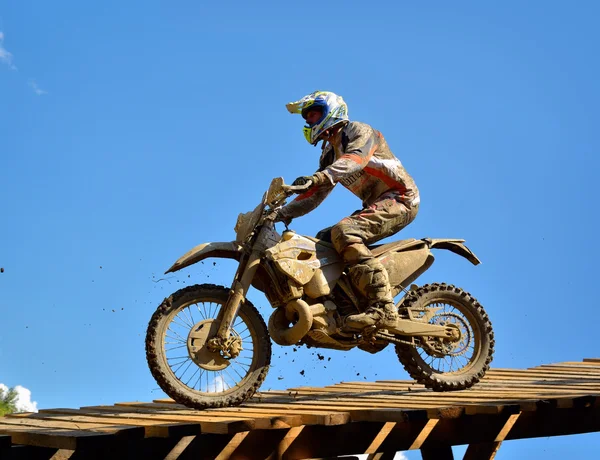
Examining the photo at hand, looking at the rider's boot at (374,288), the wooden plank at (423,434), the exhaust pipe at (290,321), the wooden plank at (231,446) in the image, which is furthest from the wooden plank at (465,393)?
the wooden plank at (231,446)

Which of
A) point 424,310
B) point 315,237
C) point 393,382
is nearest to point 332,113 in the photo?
point 315,237

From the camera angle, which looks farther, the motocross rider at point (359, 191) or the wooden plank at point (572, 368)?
the wooden plank at point (572, 368)

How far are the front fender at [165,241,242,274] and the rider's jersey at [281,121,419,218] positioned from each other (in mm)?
549

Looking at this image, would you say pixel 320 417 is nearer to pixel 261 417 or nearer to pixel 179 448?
pixel 261 417

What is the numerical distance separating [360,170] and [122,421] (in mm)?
2591

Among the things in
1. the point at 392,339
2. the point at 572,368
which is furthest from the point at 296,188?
the point at 572,368

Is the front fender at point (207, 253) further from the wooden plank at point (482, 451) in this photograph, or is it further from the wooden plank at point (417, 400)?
the wooden plank at point (482, 451)

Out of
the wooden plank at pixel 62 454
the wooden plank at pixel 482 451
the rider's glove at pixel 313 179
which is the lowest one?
the wooden plank at pixel 62 454

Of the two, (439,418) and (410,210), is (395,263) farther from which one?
(439,418)

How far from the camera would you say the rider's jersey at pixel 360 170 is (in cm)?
730

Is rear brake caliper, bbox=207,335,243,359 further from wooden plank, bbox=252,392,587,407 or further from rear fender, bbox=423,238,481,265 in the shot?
rear fender, bbox=423,238,481,265

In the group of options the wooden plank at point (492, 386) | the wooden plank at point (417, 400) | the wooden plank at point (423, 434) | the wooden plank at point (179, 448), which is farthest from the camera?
the wooden plank at point (492, 386)

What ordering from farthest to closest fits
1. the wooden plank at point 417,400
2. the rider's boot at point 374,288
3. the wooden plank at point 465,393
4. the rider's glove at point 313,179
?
1. the wooden plank at point 465,393
2. the rider's boot at point 374,288
3. the rider's glove at point 313,179
4. the wooden plank at point 417,400

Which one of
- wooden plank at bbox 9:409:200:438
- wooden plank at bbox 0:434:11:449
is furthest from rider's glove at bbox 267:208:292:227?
wooden plank at bbox 0:434:11:449
